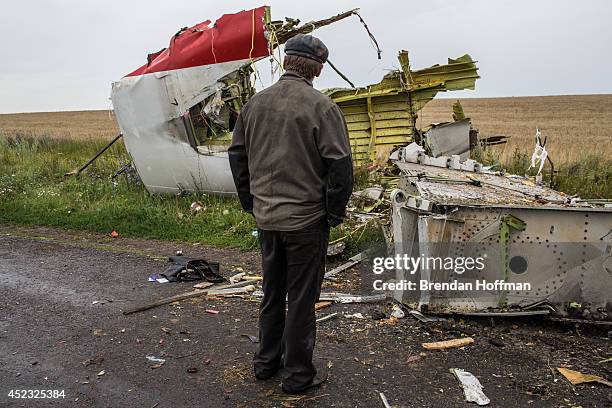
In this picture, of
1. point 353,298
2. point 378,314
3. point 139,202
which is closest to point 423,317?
point 378,314

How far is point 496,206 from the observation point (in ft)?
14.0

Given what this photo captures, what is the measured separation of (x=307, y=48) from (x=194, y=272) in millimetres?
3342

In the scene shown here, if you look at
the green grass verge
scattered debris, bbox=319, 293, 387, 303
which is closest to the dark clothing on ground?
scattered debris, bbox=319, 293, 387, 303

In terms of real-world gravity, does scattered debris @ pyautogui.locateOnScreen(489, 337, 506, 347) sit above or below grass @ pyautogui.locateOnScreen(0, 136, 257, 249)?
below

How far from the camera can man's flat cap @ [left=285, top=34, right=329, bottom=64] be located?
127 inches

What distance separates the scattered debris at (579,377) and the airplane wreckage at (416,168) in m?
0.72

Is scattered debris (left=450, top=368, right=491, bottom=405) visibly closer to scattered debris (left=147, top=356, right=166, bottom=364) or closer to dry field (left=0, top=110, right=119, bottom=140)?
scattered debris (left=147, top=356, right=166, bottom=364)

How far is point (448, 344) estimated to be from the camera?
13.2 ft

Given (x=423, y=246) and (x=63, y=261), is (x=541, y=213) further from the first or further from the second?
(x=63, y=261)

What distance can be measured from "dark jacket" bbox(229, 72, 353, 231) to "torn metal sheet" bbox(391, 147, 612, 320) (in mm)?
1346

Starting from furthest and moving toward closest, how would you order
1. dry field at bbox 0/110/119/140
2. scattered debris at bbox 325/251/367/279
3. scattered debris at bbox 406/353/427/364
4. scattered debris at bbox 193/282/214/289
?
dry field at bbox 0/110/119/140
scattered debris at bbox 325/251/367/279
scattered debris at bbox 193/282/214/289
scattered debris at bbox 406/353/427/364

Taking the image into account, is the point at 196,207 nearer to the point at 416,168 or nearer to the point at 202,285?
the point at 202,285

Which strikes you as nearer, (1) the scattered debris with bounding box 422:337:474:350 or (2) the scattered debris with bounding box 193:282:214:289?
(1) the scattered debris with bounding box 422:337:474:350

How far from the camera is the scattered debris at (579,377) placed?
347 cm
